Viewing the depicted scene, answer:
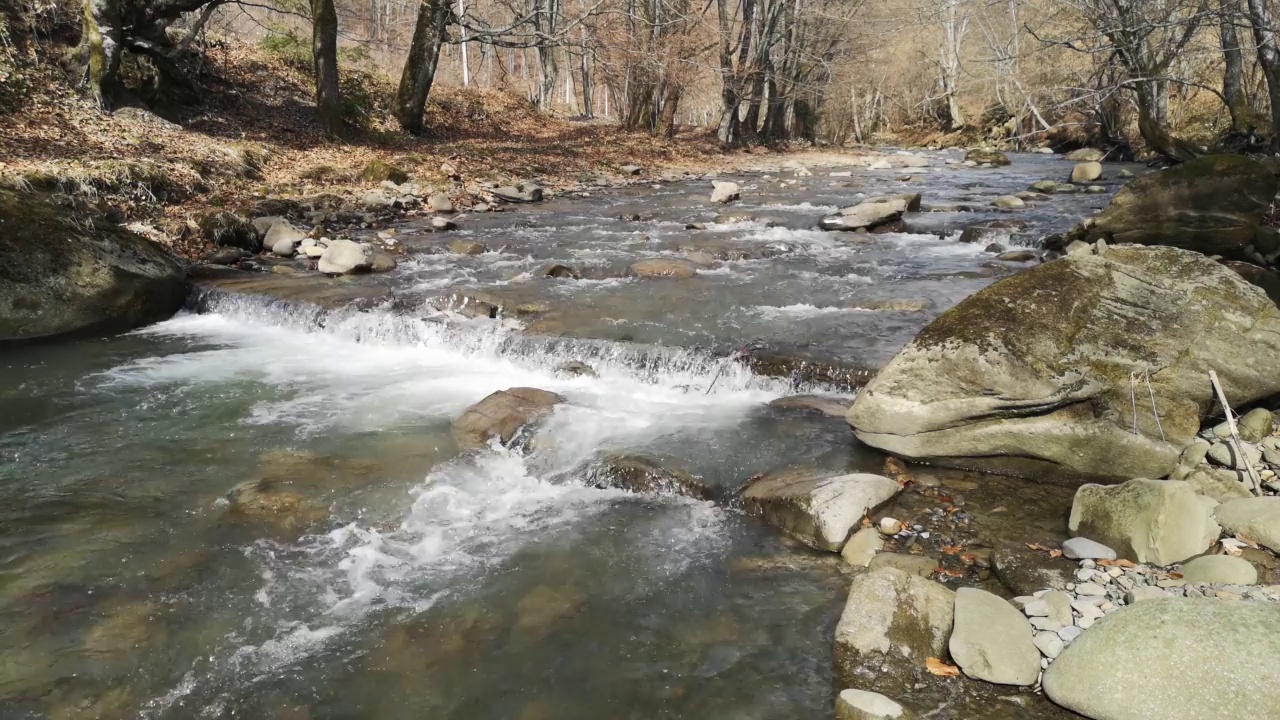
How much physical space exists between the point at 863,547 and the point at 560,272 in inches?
294

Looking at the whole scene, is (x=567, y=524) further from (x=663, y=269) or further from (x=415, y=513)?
(x=663, y=269)

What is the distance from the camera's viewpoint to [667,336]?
8.21 m

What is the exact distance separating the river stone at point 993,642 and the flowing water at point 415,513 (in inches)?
26.3

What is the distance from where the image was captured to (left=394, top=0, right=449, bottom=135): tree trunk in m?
20.0

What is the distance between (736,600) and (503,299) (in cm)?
632

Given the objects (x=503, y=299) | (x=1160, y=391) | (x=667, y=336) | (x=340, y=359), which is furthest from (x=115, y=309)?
(x=1160, y=391)

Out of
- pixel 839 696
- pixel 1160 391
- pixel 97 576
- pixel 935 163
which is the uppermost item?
pixel 935 163

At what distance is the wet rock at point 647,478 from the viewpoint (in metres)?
5.43

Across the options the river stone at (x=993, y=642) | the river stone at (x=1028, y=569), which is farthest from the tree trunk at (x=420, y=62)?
the river stone at (x=993, y=642)

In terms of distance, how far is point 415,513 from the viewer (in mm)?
5164

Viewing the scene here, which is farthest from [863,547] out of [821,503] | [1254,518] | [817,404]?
[817,404]

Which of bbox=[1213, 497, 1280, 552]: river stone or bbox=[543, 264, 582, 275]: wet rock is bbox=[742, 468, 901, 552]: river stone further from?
bbox=[543, 264, 582, 275]: wet rock

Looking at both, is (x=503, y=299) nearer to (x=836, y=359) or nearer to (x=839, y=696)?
(x=836, y=359)

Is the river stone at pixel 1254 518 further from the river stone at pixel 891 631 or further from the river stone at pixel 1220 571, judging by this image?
the river stone at pixel 891 631
